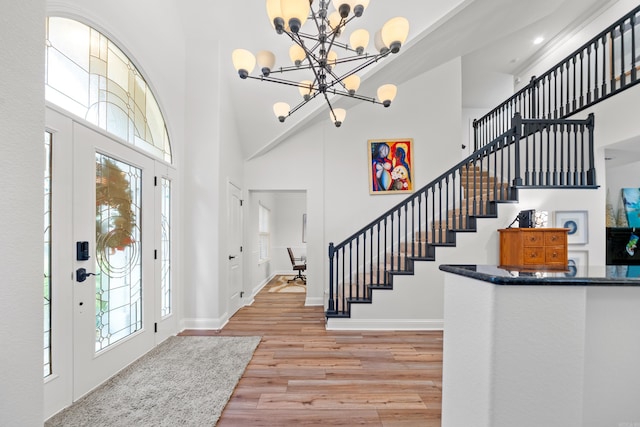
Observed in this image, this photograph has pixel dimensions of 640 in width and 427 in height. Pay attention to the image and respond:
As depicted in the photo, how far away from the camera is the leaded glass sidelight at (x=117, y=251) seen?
8.00 feet

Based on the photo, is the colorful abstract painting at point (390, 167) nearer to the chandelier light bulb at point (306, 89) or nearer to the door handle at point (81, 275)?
the chandelier light bulb at point (306, 89)

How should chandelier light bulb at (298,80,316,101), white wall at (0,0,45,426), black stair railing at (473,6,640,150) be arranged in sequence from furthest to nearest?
black stair railing at (473,6,640,150) → chandelier light bulb at (298,80,316,101) → white wall at (0,0,45,426)

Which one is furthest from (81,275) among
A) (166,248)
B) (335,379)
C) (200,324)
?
(335,379)

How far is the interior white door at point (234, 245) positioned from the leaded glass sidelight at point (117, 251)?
58.2 inches

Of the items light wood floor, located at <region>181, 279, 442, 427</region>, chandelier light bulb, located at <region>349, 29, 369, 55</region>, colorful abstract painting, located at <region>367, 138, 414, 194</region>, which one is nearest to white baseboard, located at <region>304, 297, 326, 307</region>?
light wood floor, located at <region>181, 279, 442, 427</region>

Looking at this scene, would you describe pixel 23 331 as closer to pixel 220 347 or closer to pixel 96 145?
pixel 96 145

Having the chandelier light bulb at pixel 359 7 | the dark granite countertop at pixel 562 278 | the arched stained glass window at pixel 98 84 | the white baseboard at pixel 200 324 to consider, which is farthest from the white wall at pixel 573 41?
the white baseboard at pixel 200 324

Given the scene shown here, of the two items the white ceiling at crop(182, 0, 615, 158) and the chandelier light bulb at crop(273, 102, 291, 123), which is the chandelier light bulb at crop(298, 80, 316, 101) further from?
the white ceiling at crop(182, 0, 615, 158)

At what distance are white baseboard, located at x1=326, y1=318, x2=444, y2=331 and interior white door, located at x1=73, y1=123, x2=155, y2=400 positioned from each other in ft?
7.36

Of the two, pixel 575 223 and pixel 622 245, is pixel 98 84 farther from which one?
pixel 622 245

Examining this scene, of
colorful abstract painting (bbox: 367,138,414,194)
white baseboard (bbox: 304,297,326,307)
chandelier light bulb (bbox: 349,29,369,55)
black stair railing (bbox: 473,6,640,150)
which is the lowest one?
white baseboard (bbox: 304,297,326,307)

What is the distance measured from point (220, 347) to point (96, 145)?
2.35 meters

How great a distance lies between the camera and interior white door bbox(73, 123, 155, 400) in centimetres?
221

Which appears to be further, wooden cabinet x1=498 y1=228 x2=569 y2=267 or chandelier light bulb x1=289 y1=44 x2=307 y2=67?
wooden cabinet x1=498 y1=228 x2=569 y2=267
